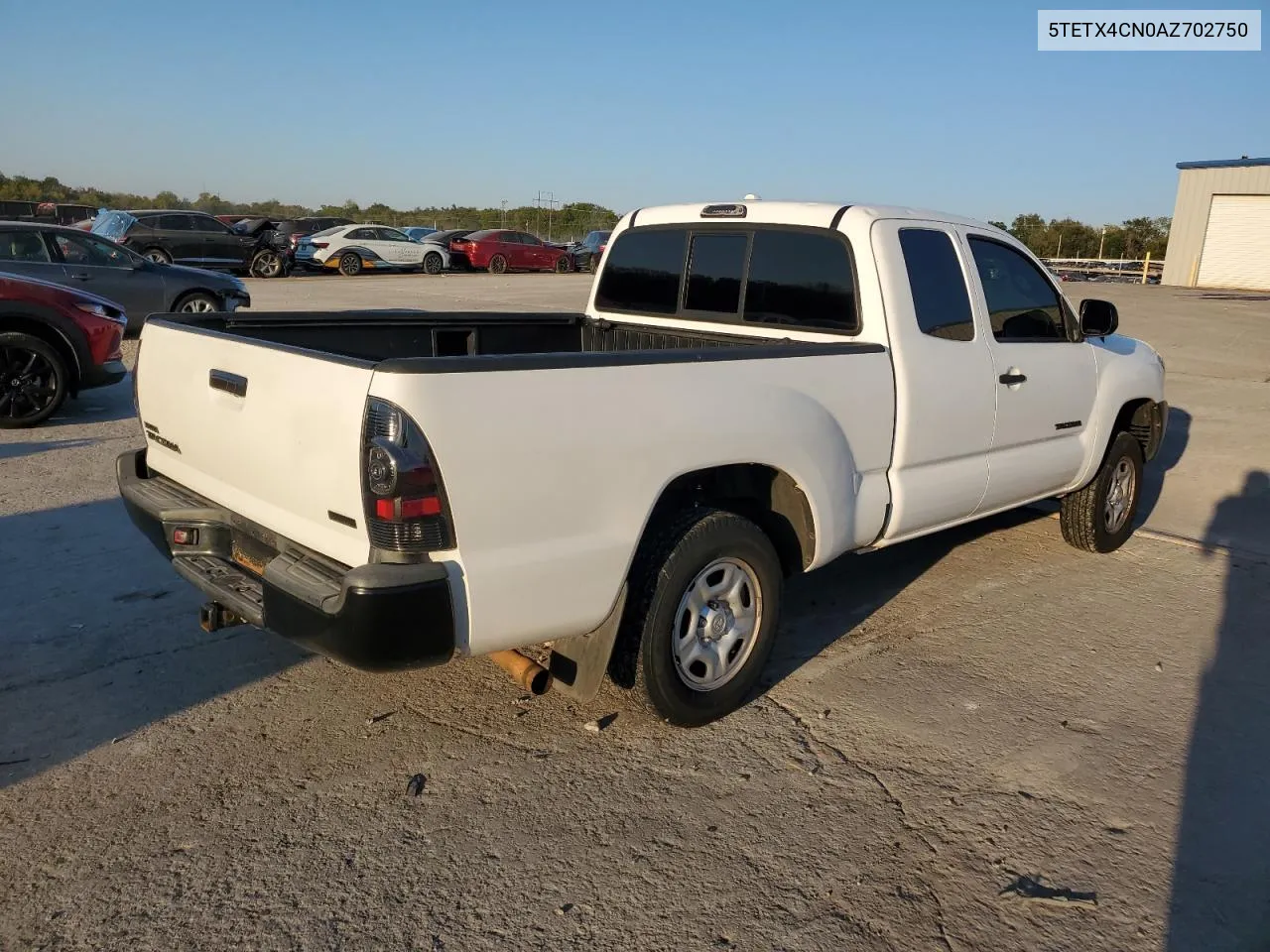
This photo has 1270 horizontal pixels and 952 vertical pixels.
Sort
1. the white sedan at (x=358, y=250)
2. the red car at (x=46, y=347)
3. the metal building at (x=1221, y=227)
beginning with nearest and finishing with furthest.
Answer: the red car at (x=46, y=347) → the white sedan at (x=358, y=250) → the metal building at (x=1221, y=227)

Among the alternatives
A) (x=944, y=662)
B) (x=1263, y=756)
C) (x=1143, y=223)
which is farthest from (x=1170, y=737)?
(x=1143, y=223)

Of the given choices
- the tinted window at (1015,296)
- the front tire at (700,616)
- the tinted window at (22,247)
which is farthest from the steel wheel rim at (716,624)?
the tinted window at (22,247)

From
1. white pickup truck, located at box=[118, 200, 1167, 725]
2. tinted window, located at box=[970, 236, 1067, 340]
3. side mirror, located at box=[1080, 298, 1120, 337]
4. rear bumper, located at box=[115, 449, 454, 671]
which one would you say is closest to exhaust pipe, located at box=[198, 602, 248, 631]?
white pickup truck, located at box=[118, 200, 1167, 725]

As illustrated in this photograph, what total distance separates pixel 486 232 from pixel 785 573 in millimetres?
31506

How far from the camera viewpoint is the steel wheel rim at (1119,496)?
6055 mm

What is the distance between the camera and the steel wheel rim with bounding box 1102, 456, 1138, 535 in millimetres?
6055

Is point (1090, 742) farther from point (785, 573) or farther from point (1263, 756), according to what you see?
point (785, 573)

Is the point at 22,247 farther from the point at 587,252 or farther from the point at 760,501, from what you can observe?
the point at 587,252

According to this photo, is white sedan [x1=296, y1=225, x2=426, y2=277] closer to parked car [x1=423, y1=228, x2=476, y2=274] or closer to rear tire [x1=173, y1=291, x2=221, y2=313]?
parked car [x1=423, y1=228, x2=476, y2=274]

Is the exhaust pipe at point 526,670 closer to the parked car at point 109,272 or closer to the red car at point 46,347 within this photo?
the red car at point 46,347

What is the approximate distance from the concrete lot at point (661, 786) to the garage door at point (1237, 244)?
3759cm

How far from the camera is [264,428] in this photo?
3.22m

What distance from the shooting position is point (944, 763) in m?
3.62

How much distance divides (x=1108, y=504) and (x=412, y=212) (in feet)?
199
